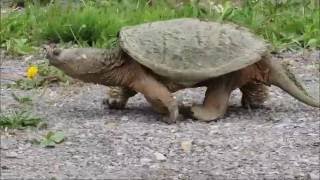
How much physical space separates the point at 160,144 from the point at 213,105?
63 centimetres

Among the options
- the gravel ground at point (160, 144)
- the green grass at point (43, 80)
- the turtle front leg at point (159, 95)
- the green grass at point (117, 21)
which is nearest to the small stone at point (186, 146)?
the gravel ground at point (160, 144)

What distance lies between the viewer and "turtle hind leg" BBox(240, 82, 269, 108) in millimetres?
4855

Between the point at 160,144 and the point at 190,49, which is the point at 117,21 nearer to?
the point at 190,49

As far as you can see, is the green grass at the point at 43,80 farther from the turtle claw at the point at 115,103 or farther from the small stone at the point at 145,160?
the small stone at the point at 145,160

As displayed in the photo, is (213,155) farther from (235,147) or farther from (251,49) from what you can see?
(251,49)

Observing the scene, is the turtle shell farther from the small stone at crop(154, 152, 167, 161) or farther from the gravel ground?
the small stone at crop(154, 152, 167, 161)

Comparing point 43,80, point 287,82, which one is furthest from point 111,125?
point 43,80

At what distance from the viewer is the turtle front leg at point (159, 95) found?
449 centimetres

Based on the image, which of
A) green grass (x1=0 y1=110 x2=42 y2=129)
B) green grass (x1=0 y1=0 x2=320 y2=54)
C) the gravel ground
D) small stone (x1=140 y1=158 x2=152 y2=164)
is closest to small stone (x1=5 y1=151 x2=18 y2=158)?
the gravel ground

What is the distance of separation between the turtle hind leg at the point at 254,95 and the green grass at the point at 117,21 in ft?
4.99

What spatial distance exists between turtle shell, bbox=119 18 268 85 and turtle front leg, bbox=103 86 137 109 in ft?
1.17

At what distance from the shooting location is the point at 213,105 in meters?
4.62

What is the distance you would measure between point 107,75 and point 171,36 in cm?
39

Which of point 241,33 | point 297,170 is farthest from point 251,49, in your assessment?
point 297,170
